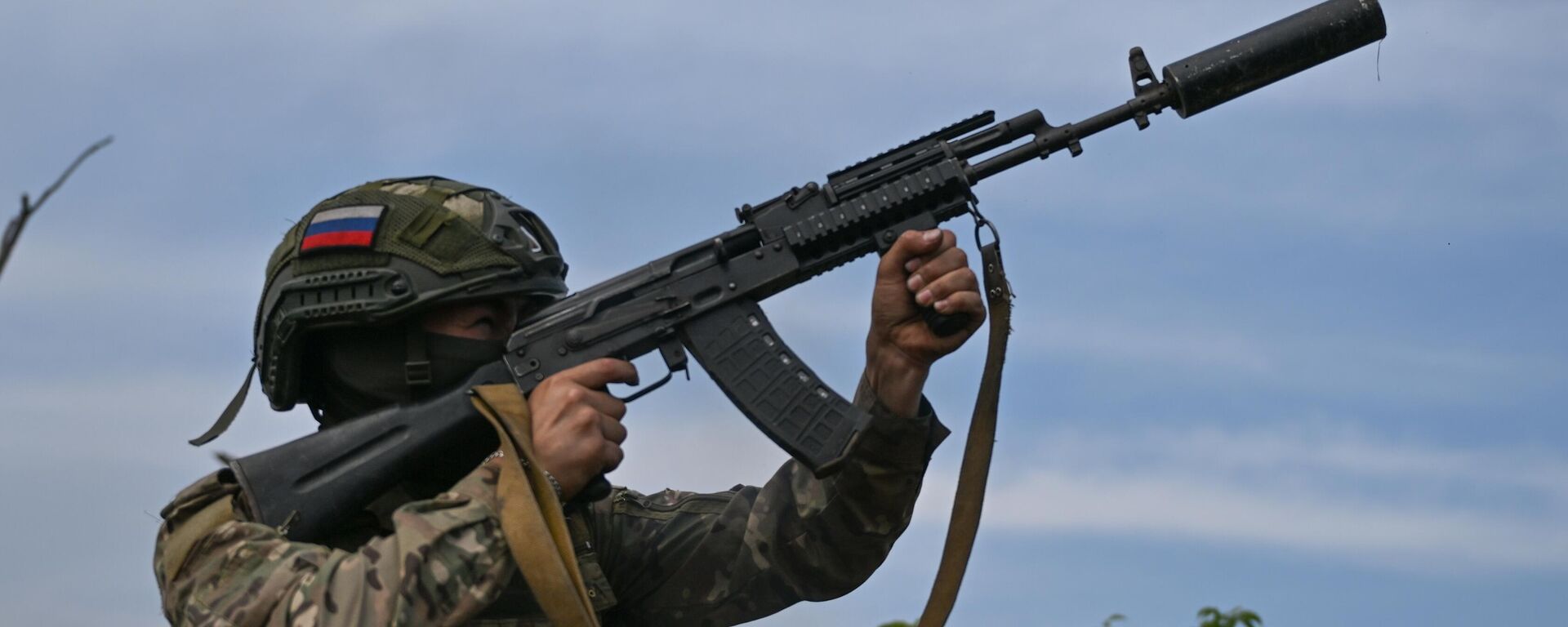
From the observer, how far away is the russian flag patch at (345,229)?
523 centimetres

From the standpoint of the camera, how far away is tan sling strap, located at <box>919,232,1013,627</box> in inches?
214

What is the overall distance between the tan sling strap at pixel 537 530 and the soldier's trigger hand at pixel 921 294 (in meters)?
1.19

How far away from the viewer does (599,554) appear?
18.7ft

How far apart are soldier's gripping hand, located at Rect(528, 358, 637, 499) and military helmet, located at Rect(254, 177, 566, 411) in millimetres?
437

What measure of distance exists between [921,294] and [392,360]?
1693 millimetres

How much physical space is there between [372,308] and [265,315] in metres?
0.50

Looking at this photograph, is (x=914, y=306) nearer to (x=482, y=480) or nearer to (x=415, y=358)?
(x=482, y=480)

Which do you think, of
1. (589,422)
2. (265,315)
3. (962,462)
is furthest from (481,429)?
(962,462)

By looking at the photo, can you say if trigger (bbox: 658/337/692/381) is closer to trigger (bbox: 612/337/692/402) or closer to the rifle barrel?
trigger (bbox: 612/337/692/402)

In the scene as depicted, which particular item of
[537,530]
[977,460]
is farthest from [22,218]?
[977,460]

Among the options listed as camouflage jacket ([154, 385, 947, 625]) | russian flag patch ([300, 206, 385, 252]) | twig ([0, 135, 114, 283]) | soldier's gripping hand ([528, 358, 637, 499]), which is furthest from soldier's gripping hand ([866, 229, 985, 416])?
twig ([0, 135, 114, 283])

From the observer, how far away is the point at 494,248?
17.3ft

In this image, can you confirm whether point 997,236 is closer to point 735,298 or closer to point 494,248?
point 735,298

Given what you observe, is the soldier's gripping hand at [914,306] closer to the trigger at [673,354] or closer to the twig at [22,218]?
the trigger at [673,354]
